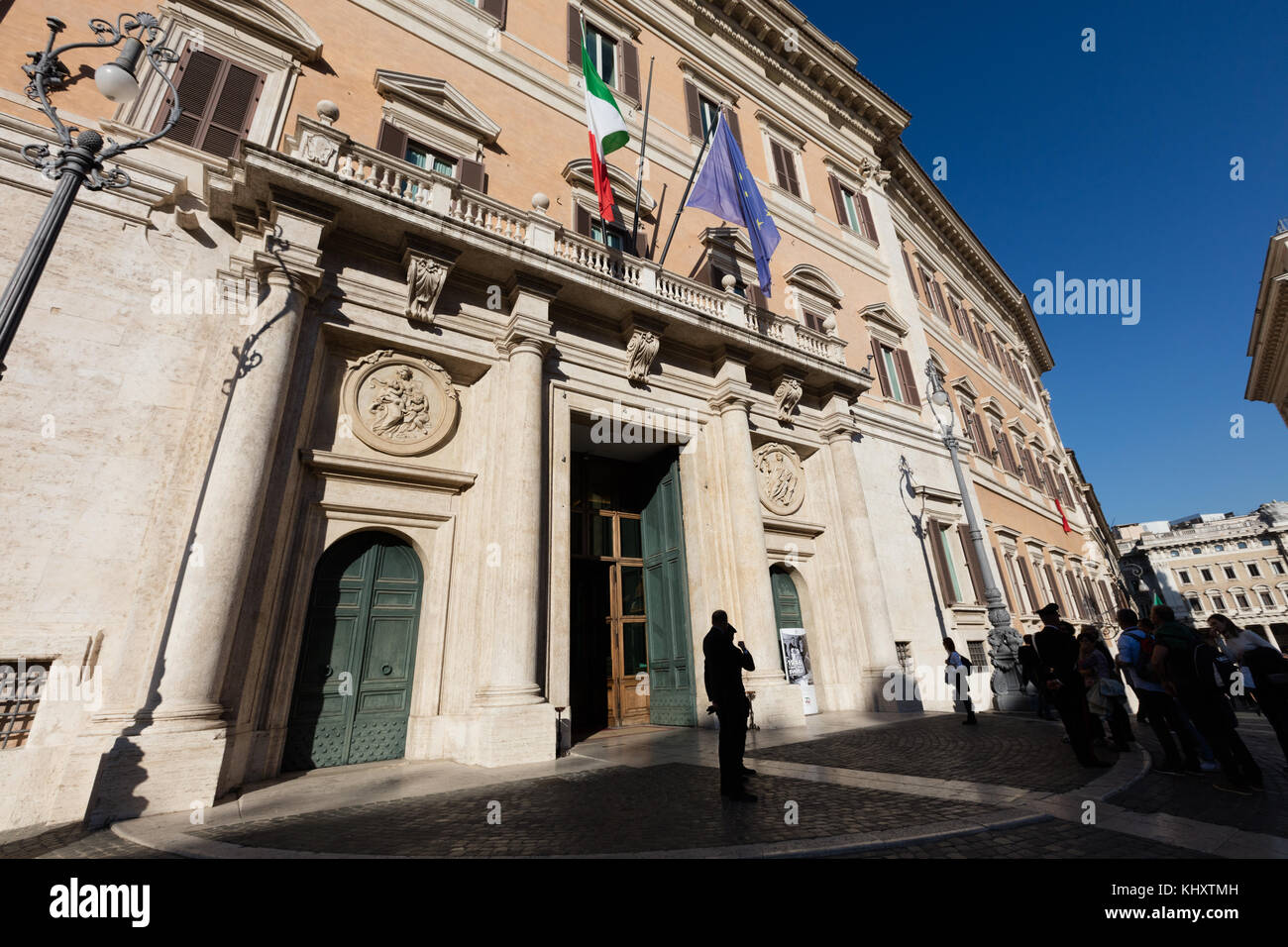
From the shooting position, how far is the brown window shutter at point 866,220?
19.5 m

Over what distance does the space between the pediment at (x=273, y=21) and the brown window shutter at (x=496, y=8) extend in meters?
4.24

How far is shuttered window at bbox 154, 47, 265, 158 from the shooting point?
810 centimetres

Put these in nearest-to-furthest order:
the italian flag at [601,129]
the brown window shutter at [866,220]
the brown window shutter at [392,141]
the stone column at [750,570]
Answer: the stone column at [750,570] < the brown window shutter at [392,141] < the italian flag at [601,129] < the brown window shutter at [866,220]

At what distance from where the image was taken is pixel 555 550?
27.5ft

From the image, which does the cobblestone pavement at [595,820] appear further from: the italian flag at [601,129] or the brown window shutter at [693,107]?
the brown window shutter at [693,107]

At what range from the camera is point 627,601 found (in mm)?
10938

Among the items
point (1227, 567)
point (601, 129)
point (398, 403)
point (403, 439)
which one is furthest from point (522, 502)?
point (1227, 567)

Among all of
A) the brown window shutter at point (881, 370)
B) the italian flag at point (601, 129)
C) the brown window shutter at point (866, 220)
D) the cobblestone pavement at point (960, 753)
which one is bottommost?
the cobblestone pavement at point (960, 753)

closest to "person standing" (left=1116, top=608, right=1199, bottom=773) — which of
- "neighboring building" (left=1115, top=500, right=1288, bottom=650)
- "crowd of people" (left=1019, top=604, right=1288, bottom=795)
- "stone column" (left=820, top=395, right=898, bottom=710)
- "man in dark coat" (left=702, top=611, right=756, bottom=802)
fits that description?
"crowd of people" (left=1019, top=604, right=1288, bottom=795)

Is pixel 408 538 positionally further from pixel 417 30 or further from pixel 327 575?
pixel 417 30


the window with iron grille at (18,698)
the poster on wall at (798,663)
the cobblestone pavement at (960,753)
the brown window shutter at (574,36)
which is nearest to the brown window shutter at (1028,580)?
the cobblestone pavement at (960,753)

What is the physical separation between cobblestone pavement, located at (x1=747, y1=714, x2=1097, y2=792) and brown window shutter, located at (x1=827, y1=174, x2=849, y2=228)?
52.1 feet

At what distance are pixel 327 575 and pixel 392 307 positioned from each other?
4015 mm
